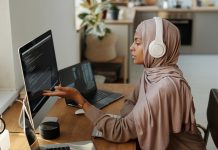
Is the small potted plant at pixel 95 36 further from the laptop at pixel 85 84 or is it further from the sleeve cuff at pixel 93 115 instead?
the sleeve cuff at pixel 93 115

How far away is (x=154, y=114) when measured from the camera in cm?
162

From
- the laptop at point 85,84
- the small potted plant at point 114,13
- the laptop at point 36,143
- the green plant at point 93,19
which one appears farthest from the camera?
the small potted plant at point 114,13

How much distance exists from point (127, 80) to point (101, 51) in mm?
575

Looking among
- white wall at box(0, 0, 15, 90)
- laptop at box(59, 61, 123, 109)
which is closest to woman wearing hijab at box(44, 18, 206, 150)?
laptop at box(59, 61, 123, 109)

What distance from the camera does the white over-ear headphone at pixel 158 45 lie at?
5.41 feet

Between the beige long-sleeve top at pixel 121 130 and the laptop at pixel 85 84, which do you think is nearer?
the beige long-sleeve top at pixel 121 130

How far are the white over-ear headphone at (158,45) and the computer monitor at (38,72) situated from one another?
0.50 meters

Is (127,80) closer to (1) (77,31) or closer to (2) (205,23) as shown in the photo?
(1) (77,31)

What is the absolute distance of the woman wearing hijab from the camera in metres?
1.62

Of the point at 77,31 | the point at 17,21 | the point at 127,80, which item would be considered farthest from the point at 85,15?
the point at 17,21

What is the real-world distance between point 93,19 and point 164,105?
319cm

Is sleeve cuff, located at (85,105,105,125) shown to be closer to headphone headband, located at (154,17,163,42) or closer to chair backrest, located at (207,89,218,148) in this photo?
headphone headband, located at (154,17,163,42)

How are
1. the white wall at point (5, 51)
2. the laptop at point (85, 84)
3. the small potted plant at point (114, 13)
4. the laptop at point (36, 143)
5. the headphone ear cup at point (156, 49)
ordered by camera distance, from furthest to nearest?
the small potted plant at point (114, 13) < the laptop at point (85, 84) < the white wall at point (5, 51) < the headphone ear cup at point (156, 49) < the laptop at point (36, 143)

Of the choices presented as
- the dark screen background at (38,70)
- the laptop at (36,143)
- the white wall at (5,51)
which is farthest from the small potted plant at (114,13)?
the laptop at (36,143)
